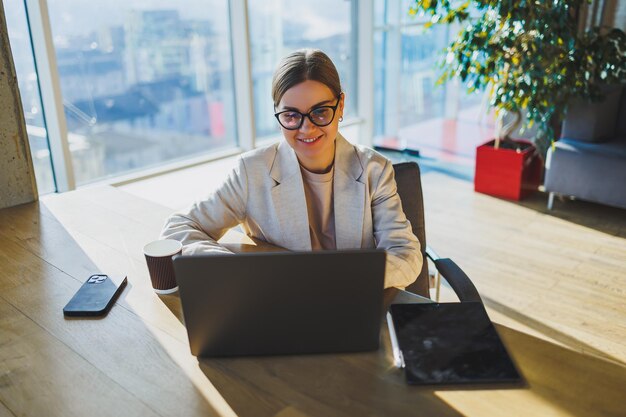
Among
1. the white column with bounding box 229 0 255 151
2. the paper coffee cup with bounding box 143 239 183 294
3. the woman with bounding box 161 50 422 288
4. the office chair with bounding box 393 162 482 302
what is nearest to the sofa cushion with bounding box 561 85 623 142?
the white column with bounding box 229 0 255 151

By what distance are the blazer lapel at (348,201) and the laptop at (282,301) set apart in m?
0.53

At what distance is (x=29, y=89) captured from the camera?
130 inches

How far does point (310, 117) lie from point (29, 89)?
8.13 feet

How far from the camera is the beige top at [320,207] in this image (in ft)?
5.58

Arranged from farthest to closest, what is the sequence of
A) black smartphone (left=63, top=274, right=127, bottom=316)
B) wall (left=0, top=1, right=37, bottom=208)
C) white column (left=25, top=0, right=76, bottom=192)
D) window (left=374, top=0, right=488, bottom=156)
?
window (left=374, top=0, right=488, bottom=156) < white column (left=25, top=0, right=76, bottom=192) < wall (left=0, top=1, right=37, bottom=208) < black smartphone (left=63, top=274, right=127, bottom=316)

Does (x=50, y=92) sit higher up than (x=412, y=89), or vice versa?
(x=50, y=92)

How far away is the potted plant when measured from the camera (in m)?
3.61

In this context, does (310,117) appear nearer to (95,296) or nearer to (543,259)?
Answer: (95,296)

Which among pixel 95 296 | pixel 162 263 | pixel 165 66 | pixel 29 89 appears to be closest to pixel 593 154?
pixel 165 66

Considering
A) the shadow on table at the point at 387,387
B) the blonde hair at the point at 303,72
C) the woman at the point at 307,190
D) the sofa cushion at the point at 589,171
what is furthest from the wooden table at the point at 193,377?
the sofa cushion at the point at 589,171

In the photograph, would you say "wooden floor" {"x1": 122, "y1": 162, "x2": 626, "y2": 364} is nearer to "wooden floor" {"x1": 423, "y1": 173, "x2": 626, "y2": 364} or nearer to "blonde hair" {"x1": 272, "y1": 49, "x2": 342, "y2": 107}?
"wooden floor" {"x1": 423, "y1": 173, "x2": 626, "y2": 364}

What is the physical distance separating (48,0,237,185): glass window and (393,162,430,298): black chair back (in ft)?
8.41

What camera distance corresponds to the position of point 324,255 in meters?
1.04

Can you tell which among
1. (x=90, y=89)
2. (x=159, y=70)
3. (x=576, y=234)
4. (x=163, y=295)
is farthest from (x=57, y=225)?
(x=576, y=234)
